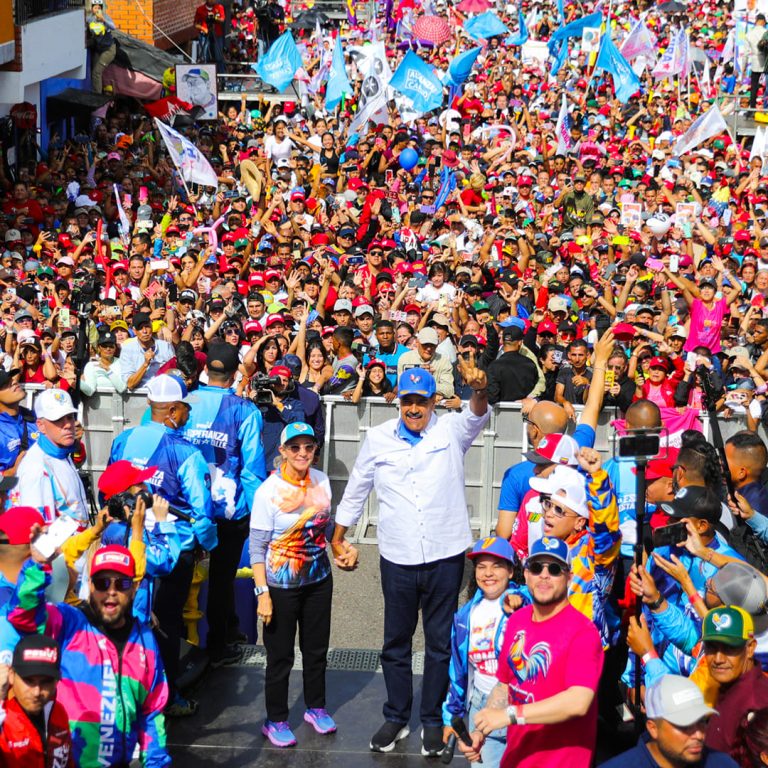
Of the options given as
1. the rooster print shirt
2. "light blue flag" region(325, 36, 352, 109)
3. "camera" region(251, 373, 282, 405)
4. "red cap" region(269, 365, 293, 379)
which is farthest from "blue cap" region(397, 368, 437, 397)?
"light blue flag" region(325, 36, 352, 109)

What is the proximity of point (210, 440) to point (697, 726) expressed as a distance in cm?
414

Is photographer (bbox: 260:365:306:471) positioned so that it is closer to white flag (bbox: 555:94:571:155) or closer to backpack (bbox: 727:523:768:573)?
backpack (bbox: 727:523:768:573)

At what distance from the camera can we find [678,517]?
610 centimetres

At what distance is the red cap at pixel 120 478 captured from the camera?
6488 mm

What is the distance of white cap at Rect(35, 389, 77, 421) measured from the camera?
6.69 metres

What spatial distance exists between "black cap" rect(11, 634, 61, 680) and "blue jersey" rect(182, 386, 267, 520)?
322 centimetres

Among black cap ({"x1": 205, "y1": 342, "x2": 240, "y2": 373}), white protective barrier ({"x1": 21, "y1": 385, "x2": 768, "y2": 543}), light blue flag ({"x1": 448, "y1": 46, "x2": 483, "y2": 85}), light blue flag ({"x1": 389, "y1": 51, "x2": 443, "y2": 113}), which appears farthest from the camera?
light blue flag ({"x1": 448, "y1": 46, "x2": 483, "y2": 85})

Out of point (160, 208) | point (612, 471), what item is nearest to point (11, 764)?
point (612, 471)

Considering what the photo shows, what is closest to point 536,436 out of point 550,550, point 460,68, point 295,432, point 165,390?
point 295,432

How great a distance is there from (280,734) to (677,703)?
3115 millimetres

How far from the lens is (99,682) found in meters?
5.03

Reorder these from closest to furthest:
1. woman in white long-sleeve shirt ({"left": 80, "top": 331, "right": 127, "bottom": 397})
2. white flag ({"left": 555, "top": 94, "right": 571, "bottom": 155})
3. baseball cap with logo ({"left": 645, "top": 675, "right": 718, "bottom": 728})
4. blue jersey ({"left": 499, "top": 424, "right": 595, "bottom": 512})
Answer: baseball cap with logo ({"left": 645, "top": 675, "right": 718, "bottom": 728})
blue jersey ({"left": 499, "top": 424, "right": 595, "bottom": 512})
woman in white long-sleeve shirt ({"left": 80, "top": 331, "right": 127, "bottom": 397})
white flag ({"left": 555, "top": 94, "right": 571, "bottom": 155})

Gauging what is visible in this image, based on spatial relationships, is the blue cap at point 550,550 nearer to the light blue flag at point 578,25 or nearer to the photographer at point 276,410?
the photographer at point 276,410

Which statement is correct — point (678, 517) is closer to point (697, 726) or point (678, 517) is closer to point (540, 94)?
point (697, 726)
